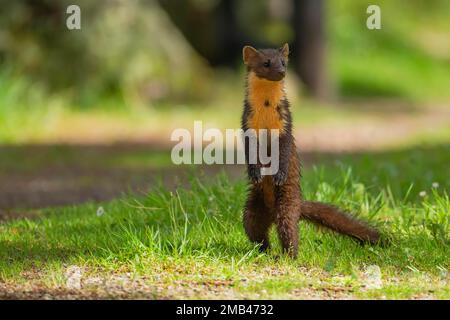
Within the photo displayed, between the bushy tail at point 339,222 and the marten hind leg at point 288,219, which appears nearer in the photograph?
the marten hind leg at point 288,219

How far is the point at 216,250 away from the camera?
18.4 feet

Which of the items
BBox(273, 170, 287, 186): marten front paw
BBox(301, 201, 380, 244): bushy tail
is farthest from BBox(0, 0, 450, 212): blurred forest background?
BBox(273, 170, 287, 186): marten front paw

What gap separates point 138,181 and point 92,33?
543cm

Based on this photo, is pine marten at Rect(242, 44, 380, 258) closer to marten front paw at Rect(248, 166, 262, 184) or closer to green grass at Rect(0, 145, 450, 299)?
marten front paw at Rect(248, 166, 262, 184)

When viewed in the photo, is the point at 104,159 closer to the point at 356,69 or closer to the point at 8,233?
the point at 8,233

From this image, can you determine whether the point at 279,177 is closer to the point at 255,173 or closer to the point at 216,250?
the point at 255,173

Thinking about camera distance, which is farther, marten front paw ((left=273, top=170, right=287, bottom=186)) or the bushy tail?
the bushy tail

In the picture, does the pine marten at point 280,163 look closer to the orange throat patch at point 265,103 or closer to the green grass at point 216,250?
the orange throat patch at point 265,103

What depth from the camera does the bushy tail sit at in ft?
19.2

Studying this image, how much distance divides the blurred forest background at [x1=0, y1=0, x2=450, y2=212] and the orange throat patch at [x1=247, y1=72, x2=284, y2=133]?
290 centimetres

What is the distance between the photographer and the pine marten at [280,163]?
5480mm

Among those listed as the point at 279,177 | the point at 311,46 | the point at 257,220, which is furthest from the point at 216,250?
the point at 311,46

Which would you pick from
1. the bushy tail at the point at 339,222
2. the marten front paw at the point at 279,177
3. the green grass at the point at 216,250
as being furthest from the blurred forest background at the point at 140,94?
the marten front paw at the point at 279,177
